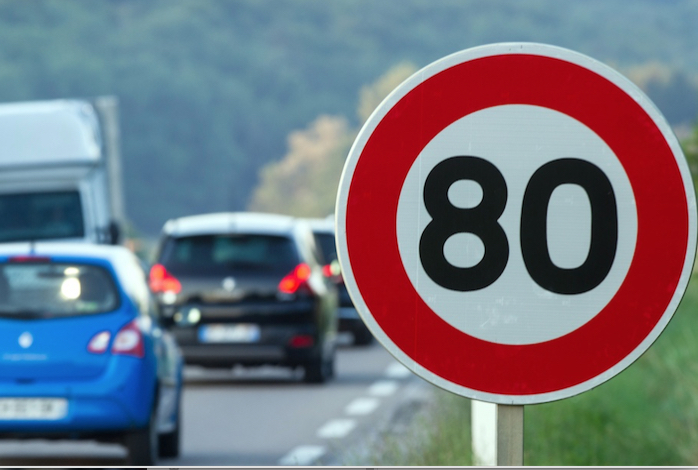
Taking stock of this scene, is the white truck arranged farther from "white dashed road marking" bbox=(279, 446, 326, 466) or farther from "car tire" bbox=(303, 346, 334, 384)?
"white dashed road marking" bbox=(279, 446, 326, 466)

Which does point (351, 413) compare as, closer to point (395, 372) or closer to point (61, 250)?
point (61, 250)

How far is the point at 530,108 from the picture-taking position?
3580 mm

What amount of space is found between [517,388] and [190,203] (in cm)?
11790

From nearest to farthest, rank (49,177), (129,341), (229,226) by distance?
1. (129,341)
2. (229,226)
3. (49,177)

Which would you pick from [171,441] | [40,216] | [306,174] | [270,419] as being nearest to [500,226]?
[171,441]

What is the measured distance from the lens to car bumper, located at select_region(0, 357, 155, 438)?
390 inches

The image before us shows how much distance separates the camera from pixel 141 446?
10086mm

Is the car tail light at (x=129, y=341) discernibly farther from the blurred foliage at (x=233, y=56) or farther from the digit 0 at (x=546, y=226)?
the blurred foliage at (x=233, y=56)

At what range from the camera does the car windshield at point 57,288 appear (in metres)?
10.2

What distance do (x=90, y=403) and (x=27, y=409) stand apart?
14.8 inches

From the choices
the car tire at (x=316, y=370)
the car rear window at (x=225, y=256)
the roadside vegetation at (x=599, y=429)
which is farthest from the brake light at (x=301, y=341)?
the roadside vegetation at (x=599, y=429)

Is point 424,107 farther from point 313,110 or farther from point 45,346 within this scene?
point 313,110

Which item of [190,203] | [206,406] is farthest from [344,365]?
[190,203]

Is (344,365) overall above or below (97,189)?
below
